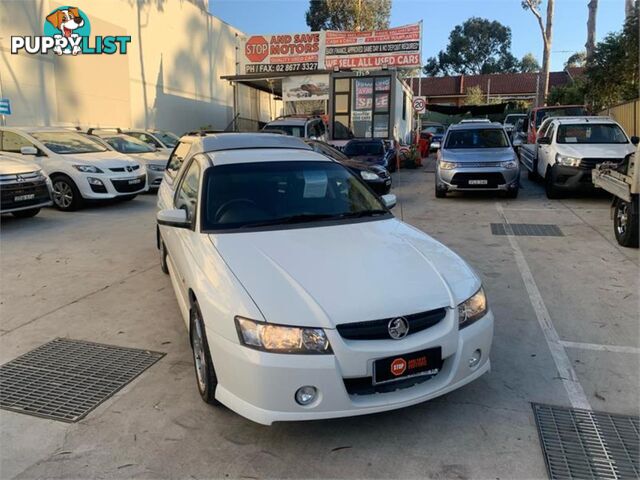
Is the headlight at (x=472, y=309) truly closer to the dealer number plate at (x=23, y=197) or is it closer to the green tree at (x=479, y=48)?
the dealer number plate at (x=23, y=197)

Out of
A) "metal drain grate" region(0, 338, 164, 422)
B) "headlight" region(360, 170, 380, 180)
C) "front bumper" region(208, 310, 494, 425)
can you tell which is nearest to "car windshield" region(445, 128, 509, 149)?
"headlight" region(360, 170, 380, 180)

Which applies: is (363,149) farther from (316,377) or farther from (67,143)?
(316,377)

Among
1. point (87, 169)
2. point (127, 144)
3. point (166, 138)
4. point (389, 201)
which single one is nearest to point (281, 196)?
point (389, 201)

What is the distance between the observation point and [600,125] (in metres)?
11.6

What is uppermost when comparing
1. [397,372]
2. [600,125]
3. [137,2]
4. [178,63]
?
[137,2]

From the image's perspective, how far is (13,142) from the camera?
10.5m

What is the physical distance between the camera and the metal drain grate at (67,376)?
3.33 metres

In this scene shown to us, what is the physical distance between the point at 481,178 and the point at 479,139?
1.39 meters

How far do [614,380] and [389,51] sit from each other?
20.7m

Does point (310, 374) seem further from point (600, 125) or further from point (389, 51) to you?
point (389, 51)

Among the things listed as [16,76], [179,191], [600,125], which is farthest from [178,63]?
[179,191]

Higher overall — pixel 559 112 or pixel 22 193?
pixel 559 112
